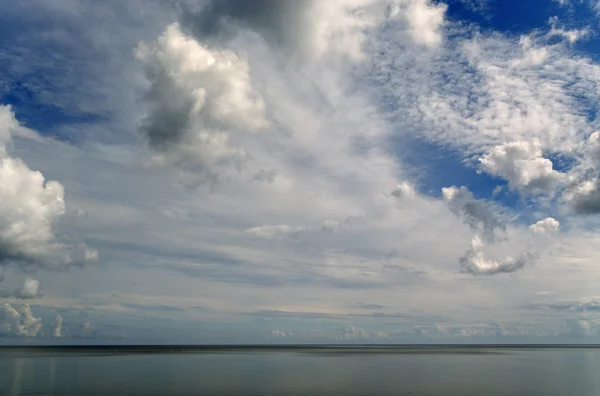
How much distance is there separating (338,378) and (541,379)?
126ft

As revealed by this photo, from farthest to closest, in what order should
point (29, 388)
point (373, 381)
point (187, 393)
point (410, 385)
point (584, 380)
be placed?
point (584, 380)
point (373, 381)
point (410, 385)
point (29, 388)
point (187, 393)

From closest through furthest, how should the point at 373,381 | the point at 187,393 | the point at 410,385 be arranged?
the point at 187,393 < the point at 410,385 < the point at 373,381

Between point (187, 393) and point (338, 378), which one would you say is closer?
point (187, 393)

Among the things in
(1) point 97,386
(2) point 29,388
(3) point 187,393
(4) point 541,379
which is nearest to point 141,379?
(1) point 97,386

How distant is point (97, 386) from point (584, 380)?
3406 inches

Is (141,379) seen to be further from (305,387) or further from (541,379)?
(541,379)

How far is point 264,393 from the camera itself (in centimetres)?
6300

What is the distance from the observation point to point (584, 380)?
86.1 meters

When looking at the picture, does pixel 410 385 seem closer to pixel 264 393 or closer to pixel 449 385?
pixel 449 385

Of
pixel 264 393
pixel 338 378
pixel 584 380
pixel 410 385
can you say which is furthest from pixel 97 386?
pixel 584 380

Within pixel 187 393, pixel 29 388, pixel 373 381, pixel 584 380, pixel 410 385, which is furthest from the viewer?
pixel 584 380

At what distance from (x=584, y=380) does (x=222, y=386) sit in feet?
221

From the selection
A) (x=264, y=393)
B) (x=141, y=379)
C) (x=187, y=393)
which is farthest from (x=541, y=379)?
(x=141, y=379)

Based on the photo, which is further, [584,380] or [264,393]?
[584,380]
